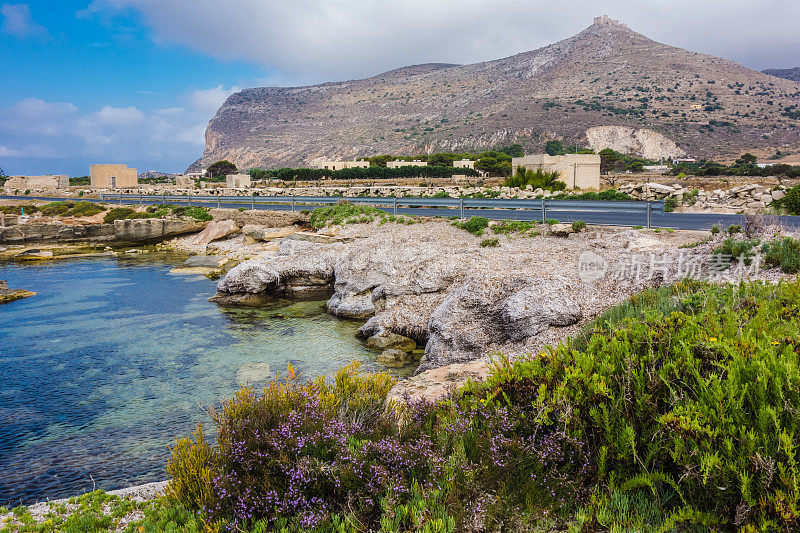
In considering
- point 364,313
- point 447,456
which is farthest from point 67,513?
point 364,313

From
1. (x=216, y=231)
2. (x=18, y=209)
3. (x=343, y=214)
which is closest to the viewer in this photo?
(x=343, y=214)

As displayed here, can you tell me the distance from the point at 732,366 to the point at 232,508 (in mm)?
3588

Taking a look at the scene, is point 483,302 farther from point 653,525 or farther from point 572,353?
point 653,525

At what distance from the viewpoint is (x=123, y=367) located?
981 centimetres

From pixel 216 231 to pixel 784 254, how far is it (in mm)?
25698

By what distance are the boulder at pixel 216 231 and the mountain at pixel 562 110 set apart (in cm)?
8229

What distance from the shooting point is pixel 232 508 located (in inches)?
130

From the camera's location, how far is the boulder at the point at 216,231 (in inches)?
1054

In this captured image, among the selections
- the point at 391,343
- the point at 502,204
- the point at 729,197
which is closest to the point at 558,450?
the point at 391,343

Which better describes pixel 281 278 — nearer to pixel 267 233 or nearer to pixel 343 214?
pixel 343 214

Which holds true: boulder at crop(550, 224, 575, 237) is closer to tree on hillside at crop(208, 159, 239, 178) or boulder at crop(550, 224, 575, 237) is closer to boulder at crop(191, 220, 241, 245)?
boulder at crop(191, 220, 241, 245)

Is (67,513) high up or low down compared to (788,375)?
down

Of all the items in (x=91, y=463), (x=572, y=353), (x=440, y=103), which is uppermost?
(x=440, y=103)

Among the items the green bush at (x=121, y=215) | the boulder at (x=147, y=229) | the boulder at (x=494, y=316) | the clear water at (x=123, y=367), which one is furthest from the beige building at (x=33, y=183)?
the boulder at (x=494, y=316)
